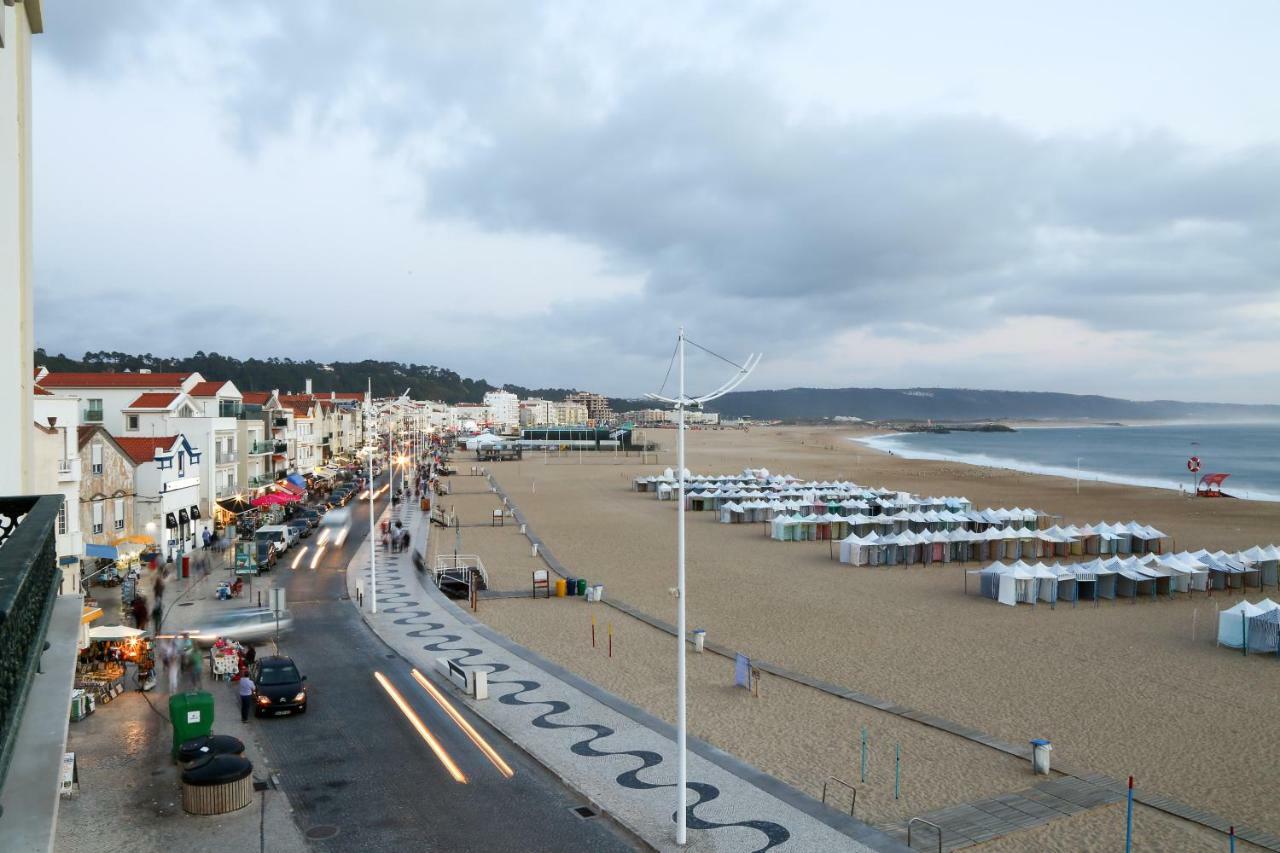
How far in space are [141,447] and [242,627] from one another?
16.3 m

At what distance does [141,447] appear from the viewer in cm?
3372

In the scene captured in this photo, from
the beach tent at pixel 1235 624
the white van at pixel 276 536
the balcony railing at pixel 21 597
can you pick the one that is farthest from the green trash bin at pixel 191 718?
the beach tent at pixel 1235 624

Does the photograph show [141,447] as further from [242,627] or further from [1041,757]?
[1041,757]

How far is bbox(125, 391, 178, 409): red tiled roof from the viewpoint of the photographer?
40.0m

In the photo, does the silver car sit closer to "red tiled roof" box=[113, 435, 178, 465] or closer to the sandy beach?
the sandy beach

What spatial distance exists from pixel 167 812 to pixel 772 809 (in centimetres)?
896

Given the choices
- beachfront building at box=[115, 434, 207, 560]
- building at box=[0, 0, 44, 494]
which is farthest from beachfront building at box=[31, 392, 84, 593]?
building at box=[0, 0, 44, 494]

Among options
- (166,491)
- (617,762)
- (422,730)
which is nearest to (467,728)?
(422,730)

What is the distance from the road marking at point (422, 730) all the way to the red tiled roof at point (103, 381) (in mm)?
31124

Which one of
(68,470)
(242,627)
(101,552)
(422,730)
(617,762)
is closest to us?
(617,762)

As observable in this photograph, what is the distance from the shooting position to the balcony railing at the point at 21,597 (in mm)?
3625

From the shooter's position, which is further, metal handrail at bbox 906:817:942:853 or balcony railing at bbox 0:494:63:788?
→ metal handrail at bbox 906:817:942:853

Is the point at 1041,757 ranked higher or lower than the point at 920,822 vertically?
higher

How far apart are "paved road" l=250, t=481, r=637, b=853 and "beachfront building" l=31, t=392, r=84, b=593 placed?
30.9ft
